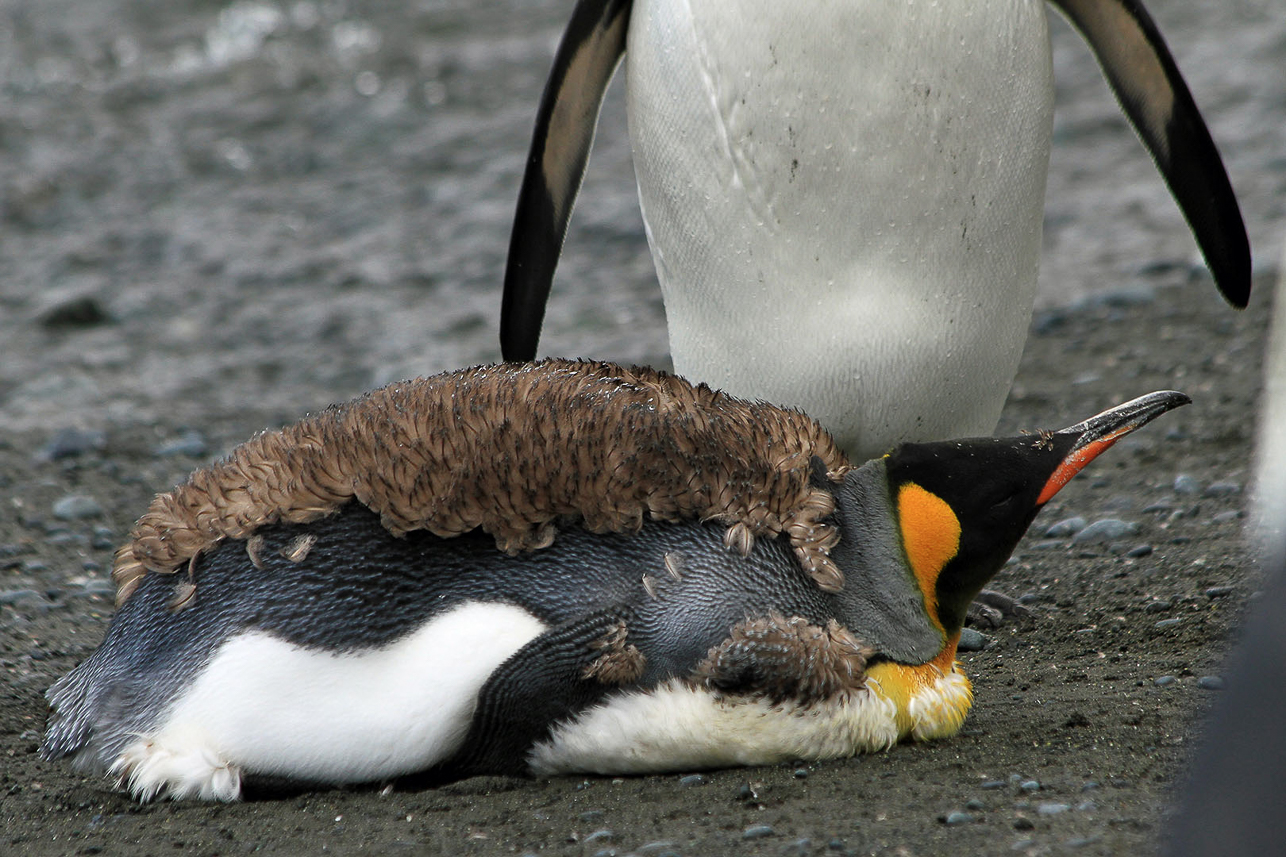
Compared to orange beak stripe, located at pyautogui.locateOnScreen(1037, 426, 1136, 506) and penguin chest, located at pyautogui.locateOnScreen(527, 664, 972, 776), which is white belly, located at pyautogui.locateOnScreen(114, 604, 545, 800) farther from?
orange beak stripe, located at pyautogui.locateOnScreen(1037, 426, 1136, 506)

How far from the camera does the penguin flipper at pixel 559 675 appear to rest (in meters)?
1.99

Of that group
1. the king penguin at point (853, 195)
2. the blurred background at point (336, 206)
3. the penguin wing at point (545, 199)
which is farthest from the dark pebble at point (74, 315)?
the king penguin at point (853, 195)

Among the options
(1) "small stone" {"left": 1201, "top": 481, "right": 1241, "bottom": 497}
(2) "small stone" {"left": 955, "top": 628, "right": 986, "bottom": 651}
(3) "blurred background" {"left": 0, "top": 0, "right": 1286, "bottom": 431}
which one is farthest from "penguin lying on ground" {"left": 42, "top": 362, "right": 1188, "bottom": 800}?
(3) "blurred background" {"left": 0, "top": 0, "right": 1286, "bottom": 431}

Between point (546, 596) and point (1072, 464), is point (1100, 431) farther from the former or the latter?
point (546, 596)

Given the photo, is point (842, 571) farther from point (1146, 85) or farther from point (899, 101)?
point (1146, 85)

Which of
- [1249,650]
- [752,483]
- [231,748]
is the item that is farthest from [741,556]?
[1249,650]

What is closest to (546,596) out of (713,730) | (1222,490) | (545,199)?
(713,730)

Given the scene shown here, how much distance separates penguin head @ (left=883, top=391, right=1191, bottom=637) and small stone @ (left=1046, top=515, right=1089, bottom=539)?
1326mm

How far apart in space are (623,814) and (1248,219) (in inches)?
193

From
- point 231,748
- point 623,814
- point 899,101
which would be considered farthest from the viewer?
point 899,101

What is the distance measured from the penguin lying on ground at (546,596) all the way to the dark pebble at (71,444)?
7.79ft

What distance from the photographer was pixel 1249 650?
129 cm

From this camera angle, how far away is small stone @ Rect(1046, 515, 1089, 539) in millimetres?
3492

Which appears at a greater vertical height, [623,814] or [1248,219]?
[1248,219]
